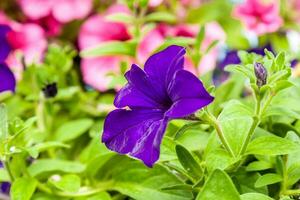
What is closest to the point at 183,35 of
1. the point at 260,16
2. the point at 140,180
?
the point at 260,16

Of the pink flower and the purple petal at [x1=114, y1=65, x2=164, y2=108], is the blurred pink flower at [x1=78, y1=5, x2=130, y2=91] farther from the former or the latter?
the purple petal at [x1=114, y1=65, x2=164, y2=108]

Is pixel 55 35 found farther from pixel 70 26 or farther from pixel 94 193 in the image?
pixel 94 193

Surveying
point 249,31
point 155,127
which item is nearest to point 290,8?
point 249,31

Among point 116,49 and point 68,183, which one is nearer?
point 68,183

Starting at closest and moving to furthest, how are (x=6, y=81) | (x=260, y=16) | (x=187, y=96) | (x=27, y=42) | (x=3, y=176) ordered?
(x=187, y=96)
(x=3, y=176)
(x=6, y=81)
(x=260, y=16)
(x=27, y=42)

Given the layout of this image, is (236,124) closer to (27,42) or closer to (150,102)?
(150,102)

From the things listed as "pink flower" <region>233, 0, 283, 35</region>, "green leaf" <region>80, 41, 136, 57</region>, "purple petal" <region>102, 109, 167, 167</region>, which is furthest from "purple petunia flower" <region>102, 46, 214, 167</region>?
"pink flower" <region>233, 0, 283, 35</region>
